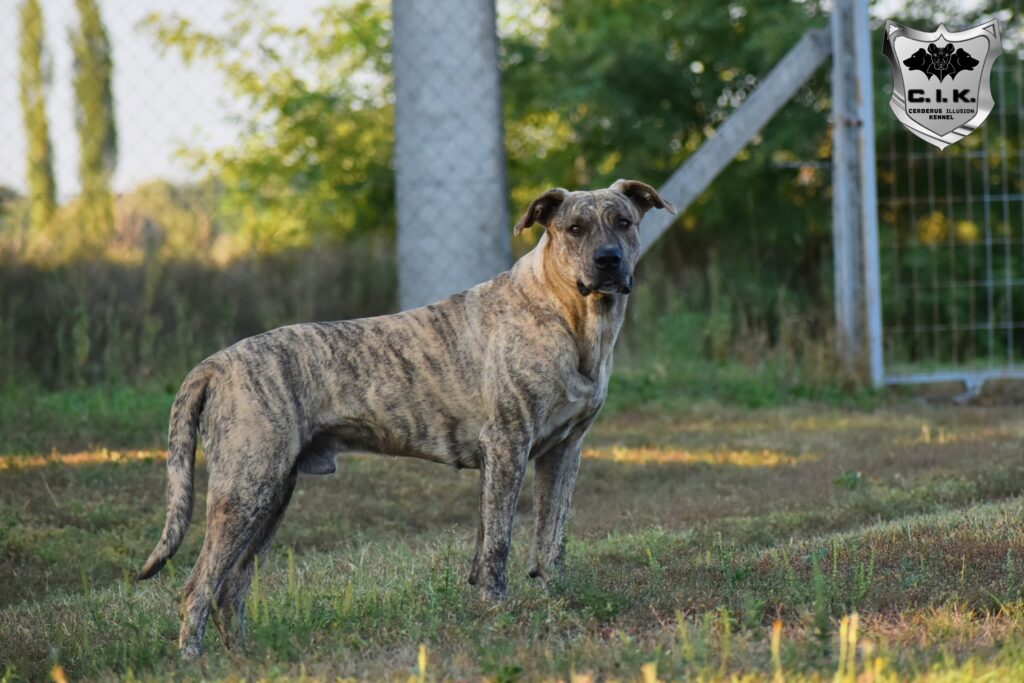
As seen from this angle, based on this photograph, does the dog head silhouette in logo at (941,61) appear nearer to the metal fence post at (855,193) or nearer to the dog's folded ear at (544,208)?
the metal fence post at (855,193)

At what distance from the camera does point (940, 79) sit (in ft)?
31.6

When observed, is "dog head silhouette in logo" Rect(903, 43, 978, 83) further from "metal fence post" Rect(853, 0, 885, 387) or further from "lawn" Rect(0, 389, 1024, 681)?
"lawn" Rect(0, 389, 1024, 681)

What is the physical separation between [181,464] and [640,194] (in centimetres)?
232

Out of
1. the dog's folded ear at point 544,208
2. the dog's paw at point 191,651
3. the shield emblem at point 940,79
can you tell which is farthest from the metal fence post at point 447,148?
the dog's paw at point 191,651

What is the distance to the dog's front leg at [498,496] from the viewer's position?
5.30 metres

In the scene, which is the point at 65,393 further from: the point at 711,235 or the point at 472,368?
the point at 711,235

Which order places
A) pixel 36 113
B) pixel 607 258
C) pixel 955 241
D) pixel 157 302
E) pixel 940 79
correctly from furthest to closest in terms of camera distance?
pixel 955 241
pixel 157 302
pixel 36 113
pixel 940 79
pixel 607 258

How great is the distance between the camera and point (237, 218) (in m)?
17.7

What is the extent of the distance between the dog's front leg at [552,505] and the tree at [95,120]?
7559 millimetres

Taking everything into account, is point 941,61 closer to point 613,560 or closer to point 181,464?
point 613,560

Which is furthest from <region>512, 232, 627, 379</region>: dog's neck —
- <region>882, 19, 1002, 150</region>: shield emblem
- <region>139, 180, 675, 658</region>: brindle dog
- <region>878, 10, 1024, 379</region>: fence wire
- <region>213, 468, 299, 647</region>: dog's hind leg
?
<region>878, 10, 1024, 379</region>: fence wire

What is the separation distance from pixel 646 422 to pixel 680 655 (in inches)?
246

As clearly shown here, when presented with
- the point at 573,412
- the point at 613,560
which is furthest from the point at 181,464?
the point at 613,560

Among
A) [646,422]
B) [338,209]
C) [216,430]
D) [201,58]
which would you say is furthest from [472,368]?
[338,209]
